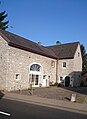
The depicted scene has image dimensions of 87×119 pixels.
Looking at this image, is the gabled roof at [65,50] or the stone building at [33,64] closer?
the stone building at [33,64]

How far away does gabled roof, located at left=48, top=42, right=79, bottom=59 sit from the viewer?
110 feet

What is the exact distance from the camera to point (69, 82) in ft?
106

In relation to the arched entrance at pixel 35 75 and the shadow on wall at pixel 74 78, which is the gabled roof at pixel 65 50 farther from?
the arched entrance at pixel 35 75

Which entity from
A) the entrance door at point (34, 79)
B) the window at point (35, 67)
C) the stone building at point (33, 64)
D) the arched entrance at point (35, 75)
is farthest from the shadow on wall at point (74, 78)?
the window at point (35, 67)

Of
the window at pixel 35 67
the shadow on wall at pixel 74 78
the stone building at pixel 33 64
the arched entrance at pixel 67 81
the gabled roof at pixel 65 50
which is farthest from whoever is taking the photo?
the gabled roof at pixel 65 50

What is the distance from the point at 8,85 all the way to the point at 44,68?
9241mm

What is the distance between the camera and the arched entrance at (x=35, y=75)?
25797mm

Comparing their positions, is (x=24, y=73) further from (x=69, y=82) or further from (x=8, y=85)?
(x=69, y=82)

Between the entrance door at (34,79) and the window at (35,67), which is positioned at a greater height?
the window at (35,67)

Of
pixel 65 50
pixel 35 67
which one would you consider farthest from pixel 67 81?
pixel 35 67

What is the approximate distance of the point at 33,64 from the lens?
26359 mm

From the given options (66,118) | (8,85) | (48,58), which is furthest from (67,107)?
→ (48,58)

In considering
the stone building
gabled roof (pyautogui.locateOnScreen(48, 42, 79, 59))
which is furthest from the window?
gabled roof (pyautogui.locateOnScreen(48, 42, 79, 59))

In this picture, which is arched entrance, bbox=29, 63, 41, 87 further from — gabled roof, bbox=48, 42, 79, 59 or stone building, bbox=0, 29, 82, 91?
gabled roof, bbox=48, 42, 79, 59
